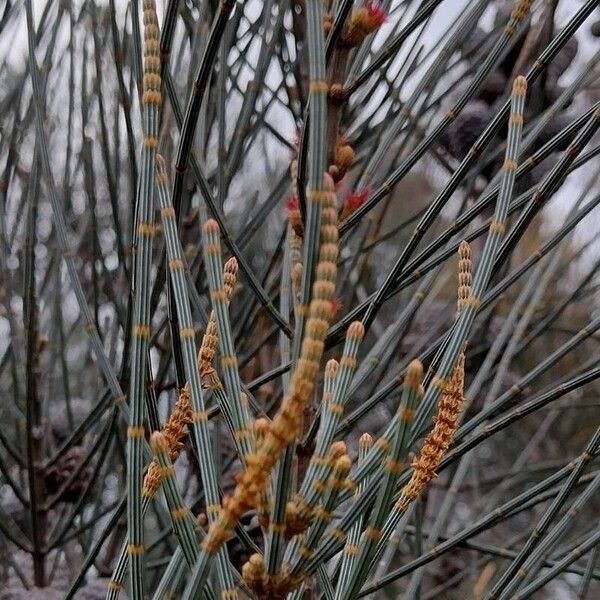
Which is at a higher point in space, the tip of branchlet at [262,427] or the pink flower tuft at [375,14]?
the pink flower tuft at [375,14]

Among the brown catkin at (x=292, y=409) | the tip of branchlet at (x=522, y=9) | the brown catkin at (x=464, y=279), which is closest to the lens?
the brown catkin at (x=292, y=409)

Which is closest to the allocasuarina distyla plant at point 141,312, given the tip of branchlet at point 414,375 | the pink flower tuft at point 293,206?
the tip of branchlet at point 414,375

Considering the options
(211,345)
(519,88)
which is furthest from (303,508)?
(519,88)

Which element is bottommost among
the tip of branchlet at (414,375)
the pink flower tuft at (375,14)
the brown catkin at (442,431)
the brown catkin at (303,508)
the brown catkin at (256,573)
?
the brown catkin at (442,431)

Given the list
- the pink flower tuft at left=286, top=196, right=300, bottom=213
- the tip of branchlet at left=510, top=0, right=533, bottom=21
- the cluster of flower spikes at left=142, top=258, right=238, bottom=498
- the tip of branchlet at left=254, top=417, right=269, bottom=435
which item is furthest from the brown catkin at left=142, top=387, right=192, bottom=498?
the tip of branchlet at left=510, top=0, right=533, bottom=21

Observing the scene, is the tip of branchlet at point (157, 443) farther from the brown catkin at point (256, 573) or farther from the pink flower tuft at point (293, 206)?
the pink flower tuft at point (293, 206)

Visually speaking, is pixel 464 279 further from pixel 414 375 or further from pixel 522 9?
pixel 522 9

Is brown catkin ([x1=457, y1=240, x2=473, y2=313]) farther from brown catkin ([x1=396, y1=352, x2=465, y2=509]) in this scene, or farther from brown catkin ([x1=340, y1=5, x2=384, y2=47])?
brown catkin ([x1=340, y1=5, x2=384, y2=47])

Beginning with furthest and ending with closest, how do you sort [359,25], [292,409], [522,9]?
1. [359,25]
2. [522,9]
3. [292,409]

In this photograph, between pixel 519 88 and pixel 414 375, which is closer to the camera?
pixel 414 375
